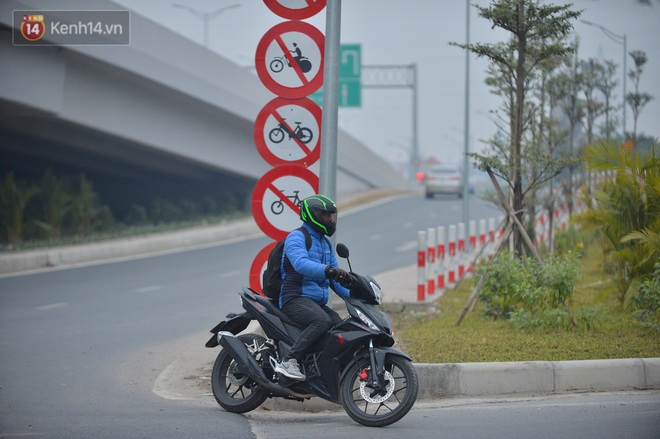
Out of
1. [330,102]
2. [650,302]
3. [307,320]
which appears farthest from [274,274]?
[650,302]

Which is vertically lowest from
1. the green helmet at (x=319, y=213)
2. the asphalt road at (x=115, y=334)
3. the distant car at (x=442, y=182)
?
the asphalt road at (x=115, y=334)

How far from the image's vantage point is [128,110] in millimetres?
24438

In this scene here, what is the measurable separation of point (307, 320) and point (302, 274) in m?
0.36

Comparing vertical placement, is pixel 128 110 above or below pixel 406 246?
above

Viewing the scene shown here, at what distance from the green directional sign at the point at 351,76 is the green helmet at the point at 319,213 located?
1111 inches

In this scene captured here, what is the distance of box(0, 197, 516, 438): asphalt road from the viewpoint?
7.75m

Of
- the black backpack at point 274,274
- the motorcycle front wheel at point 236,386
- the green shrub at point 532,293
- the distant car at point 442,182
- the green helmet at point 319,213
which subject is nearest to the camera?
the green helmet at point 319,213

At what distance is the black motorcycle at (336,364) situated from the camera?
23.9ft

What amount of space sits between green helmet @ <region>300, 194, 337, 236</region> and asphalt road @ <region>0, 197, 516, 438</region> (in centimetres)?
156

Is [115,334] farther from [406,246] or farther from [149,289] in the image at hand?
[406,246]

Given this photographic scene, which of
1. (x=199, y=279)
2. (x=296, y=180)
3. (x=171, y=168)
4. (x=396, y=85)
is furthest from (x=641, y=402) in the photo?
(x=396, y=85)

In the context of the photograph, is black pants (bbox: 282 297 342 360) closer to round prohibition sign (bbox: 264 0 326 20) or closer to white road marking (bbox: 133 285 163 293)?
round prohibition sign (bbox: 264 0 326 20)

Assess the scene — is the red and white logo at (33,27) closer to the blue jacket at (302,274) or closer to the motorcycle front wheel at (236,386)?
the motorcycle front wheel at (236,386)

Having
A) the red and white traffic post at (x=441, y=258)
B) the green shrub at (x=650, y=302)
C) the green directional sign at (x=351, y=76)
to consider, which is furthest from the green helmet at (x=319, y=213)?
the green directional sign at (x=351, y=76)
